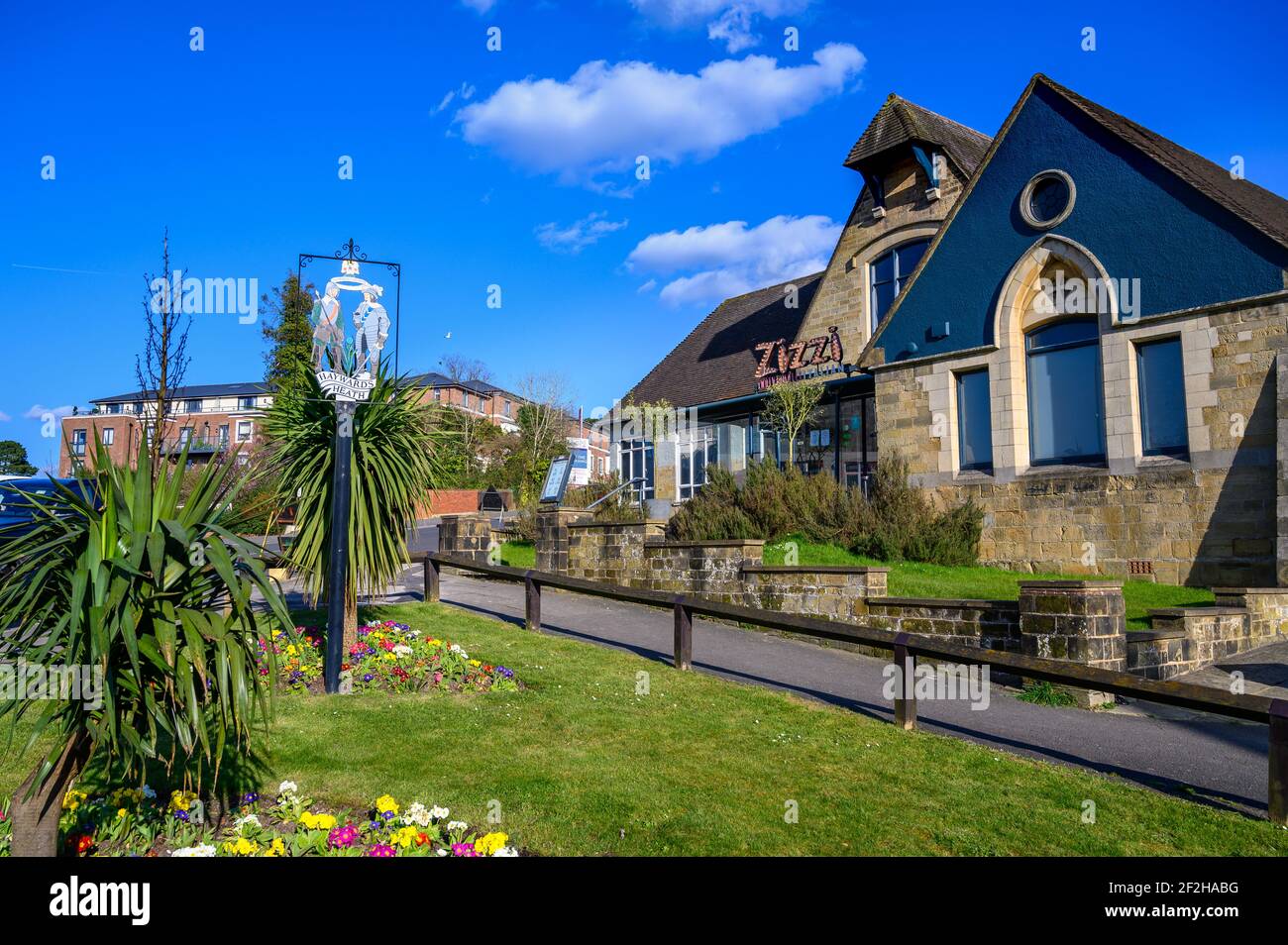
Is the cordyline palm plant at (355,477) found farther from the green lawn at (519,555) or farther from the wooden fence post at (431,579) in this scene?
the green lawn at (519,555)

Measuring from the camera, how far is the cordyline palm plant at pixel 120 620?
3969mm

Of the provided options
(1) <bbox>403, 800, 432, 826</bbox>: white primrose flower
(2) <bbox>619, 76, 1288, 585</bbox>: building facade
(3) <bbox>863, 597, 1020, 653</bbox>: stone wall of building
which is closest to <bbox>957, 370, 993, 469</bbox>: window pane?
(2) <bbox>619, 76, 1288, 585</bbox>: building facade

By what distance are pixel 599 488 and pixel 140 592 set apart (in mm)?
21272

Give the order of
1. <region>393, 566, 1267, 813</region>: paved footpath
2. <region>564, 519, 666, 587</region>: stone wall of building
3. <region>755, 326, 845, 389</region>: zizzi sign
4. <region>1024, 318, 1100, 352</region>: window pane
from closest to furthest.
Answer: <region>393, 566, 1267, 813</region>: paved footpath < <region>564, 519, 666, 587</region>: stone wall of building < <region>1024, 318, 1100, 352</region>: window pane < <region>755, 326, 845, 389</region>: zizzi sign

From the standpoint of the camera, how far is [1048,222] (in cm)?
1609

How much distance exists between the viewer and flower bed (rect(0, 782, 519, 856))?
4652 millimetres

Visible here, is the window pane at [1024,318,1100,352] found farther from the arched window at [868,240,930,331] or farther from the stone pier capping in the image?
the stone pier capping

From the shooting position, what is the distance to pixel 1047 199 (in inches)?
641

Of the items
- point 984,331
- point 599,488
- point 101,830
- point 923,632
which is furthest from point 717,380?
point 101,830

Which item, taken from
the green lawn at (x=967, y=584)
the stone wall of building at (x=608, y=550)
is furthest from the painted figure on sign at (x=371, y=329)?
the green lawn at (x=967, y=584)

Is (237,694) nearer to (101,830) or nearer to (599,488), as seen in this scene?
(101,830)

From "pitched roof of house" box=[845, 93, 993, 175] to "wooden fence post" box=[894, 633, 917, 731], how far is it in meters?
16.2

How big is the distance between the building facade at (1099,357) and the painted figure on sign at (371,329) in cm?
1178

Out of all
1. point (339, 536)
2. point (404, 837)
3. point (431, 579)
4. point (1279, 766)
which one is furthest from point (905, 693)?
point (431, 579)
